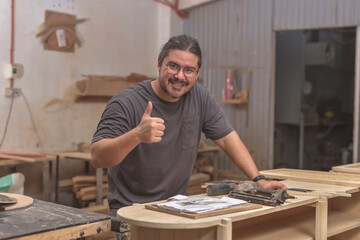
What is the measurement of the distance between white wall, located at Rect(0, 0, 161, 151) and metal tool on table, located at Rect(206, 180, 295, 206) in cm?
427

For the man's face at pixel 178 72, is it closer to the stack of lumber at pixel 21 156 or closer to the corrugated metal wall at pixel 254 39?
the stack of lumber at pixel 21 156

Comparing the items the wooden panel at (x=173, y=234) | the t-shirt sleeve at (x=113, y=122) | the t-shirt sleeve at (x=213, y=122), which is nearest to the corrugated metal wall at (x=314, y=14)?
the t-shirt sleeve at (x=213, y=122)

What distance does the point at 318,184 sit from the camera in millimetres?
2936

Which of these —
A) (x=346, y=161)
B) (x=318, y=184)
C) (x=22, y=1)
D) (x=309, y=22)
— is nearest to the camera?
(x=318, y=184)

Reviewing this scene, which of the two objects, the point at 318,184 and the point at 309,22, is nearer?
the point at 318,184

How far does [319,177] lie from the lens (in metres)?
3.17

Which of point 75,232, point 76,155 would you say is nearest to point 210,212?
point 75,232

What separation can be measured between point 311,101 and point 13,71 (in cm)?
557

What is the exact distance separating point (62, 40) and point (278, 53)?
4.19 meters

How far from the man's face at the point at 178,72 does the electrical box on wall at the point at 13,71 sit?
393 centimetres

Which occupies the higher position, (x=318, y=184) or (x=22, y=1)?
(x=22, y=1)

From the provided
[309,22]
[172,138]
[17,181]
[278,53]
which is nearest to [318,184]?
[172,138]

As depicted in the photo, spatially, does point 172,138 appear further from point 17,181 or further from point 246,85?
point 246,85

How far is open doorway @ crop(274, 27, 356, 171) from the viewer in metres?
8.55
